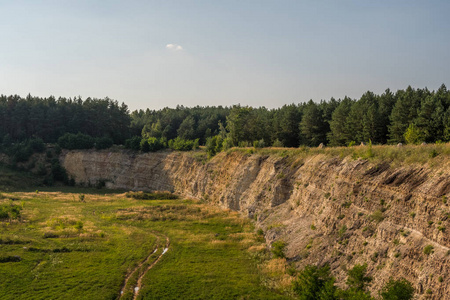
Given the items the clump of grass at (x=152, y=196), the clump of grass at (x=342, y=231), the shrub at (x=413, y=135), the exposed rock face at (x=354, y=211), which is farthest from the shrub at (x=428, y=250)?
the clump of grass at (x=152, y=196)

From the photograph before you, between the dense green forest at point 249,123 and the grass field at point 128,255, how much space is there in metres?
23.9

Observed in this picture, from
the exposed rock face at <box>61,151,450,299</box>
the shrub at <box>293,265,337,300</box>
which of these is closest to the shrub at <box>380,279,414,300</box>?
the exposed rock face at <box>61,151,450,299</box>

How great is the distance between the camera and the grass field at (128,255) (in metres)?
27.9

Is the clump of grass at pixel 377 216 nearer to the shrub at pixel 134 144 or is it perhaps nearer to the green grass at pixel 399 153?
the green grass at pixel 399 153

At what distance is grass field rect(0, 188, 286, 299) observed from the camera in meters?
27.9

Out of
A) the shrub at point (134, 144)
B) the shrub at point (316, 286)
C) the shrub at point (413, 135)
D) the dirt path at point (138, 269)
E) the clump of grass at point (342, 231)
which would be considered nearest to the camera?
the shrub at point (316, 286)

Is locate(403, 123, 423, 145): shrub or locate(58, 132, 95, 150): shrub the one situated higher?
locate(58, 132, 95, 150): shrub

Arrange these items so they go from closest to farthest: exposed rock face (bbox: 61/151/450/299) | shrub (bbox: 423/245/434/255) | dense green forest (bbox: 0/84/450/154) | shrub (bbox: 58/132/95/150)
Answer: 1. shrub (bbox: 423/245/434/255)
2. exposed rock face (bbox: 61/151/450/299)
3. dense green forest (bbox: 0/84/450/154)
4. shrub (bbox: 58/132/95/150)

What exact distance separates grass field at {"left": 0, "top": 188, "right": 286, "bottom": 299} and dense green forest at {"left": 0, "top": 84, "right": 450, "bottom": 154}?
23878mm

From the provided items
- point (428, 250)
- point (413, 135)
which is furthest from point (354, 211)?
point (413, 135)

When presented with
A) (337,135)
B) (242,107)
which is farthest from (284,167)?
(242,107)

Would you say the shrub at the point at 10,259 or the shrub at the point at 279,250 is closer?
the shrub at the point at 10,259

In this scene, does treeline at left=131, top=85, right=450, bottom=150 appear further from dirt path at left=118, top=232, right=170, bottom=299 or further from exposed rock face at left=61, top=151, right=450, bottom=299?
dirt path at left=118, top=232, right=170, bottom=299

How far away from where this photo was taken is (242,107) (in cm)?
8912
